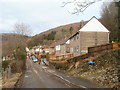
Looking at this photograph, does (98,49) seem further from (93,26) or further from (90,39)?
(93,26)

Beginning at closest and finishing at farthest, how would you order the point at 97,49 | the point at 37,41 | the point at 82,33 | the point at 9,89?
the point at 9,89 < the point at 97,49 < the point at 82,33 < the point at 37,41

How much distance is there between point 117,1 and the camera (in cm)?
1070

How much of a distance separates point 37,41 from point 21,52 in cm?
10082

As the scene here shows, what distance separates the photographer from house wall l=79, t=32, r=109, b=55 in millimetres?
40438

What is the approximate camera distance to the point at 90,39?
135ft

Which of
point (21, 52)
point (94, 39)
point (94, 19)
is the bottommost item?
point (21, 52)

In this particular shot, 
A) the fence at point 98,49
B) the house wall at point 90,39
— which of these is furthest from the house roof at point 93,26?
the fence at point 98,49

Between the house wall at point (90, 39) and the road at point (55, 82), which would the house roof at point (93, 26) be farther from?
the road at point (55, 82)

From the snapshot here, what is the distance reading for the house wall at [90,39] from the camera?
4044 centimetres

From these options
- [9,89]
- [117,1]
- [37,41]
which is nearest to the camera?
[117,1]

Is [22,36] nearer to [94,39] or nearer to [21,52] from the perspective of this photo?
[21,52]

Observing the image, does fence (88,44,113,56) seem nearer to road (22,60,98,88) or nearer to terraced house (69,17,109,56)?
road (22,60,98,88)

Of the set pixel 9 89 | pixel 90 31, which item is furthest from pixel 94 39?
pixel 9 89

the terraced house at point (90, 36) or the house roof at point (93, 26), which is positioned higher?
the house roof at point (93, 26)
